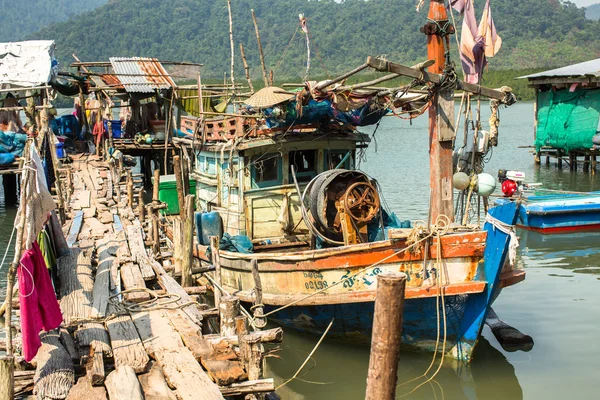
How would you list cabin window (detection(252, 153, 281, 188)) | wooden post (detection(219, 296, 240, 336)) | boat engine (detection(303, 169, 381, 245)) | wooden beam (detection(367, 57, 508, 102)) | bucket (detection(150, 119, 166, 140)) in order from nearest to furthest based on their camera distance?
wooden post (detection(219, 296, 240, 336)) → wooden beam (detection(367, 57, 508, 102)) → boat engine (detection(303, 169, 381, 245)) → cabin window (detection(252, 153, 281, 188)) → bucket (detection(150, 119, 166, 140))

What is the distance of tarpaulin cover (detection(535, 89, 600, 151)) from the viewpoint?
29203 mm

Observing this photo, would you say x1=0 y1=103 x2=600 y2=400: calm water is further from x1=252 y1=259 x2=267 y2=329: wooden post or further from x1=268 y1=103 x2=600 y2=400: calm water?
x1=252 y1=259 x2=267 y2=329: wooden post

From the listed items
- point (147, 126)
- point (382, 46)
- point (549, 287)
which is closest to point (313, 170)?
point (549, 287)

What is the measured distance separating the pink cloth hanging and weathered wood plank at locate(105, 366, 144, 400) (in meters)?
0.88

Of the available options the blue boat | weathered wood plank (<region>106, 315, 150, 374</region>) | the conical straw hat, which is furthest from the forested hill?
weathered wood plank (<region>106, 315, 150, 374</region>)

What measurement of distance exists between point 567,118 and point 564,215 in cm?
1147

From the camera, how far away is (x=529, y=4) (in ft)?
395

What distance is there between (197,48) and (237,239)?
388 ft

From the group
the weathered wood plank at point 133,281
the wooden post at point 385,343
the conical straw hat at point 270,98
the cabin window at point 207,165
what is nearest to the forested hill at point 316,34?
the cabin window at point 207,165

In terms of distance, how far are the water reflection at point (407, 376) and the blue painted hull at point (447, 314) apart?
0.26 m

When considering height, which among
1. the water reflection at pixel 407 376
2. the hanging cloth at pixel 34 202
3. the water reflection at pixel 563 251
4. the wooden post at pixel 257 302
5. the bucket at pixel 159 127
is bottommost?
the water reflection at pixel 407 376

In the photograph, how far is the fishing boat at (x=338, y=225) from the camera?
1019cm

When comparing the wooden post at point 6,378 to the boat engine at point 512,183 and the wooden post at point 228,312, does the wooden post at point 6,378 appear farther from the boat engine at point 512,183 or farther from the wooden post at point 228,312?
the boat engine at point 512,183

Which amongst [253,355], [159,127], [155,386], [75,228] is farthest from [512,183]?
[159,127]
